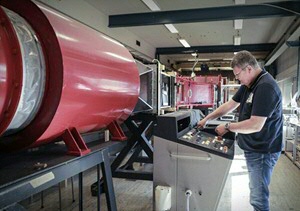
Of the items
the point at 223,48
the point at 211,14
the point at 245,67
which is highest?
the point at 223,48

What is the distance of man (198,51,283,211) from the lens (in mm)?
1956

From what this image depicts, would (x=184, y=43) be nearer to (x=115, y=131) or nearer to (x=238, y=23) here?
(x=238, y=23)

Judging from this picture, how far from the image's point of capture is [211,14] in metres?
5.44

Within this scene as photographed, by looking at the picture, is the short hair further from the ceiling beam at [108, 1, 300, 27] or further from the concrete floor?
the ceiling beam at [108, 1, 300, 27]

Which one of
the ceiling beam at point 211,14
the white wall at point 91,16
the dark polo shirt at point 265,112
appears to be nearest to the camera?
the dark polo shirt at point 265,112

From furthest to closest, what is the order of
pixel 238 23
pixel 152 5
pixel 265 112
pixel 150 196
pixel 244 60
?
1. pixel 238 23
2. pixel 152 5
3. pixel 150 196
4. pixel 244 60
5. pixel 265 112

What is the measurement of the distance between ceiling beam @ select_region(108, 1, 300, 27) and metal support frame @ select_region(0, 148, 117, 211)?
453 centimetres

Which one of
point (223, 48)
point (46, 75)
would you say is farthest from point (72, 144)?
point (223, 48)

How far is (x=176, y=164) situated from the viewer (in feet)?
6.82

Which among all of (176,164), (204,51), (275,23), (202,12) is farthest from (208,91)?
(176,164)

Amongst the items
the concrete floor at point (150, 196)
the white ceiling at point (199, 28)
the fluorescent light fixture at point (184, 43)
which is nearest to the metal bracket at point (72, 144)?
the concrete floor at point (150, 196)

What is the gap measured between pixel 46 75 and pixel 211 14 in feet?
15.9

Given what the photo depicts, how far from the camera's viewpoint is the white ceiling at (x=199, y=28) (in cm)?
549

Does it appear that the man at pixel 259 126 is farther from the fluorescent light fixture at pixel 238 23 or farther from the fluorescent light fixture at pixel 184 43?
the fluorescent light fixture at pixel 184 43
